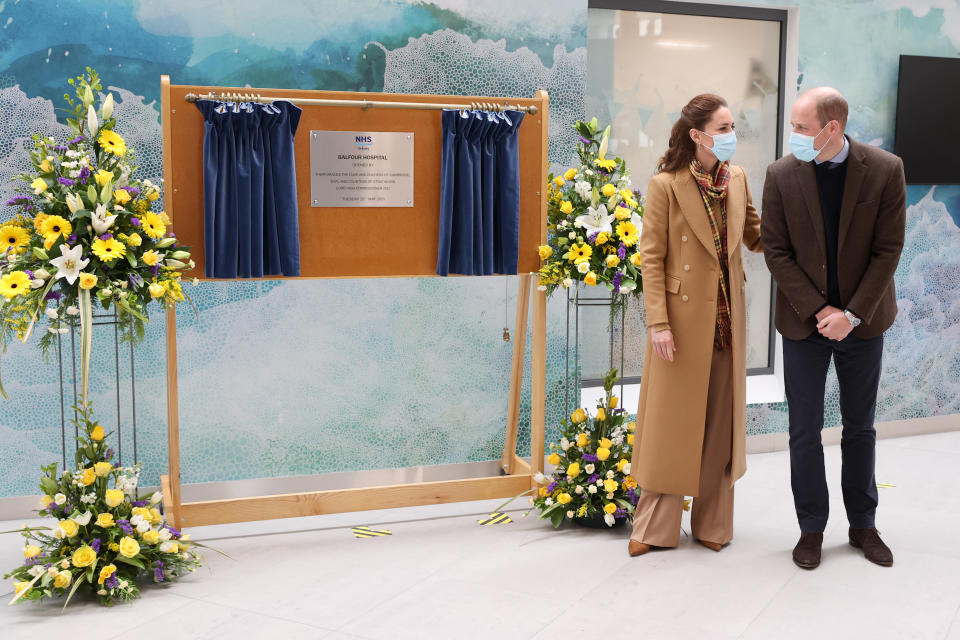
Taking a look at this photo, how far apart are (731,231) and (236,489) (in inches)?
90.7

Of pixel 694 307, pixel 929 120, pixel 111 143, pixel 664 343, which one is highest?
pixel 929 120

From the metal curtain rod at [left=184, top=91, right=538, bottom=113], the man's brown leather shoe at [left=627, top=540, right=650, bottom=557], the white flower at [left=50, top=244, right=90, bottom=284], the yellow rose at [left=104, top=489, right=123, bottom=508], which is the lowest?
the man's brown leather shoe at [left=627, top=540, right=650, bottom=557]

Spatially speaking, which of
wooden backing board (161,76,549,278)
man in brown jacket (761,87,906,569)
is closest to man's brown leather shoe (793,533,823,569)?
man in brown jacket (761,87,906,569)

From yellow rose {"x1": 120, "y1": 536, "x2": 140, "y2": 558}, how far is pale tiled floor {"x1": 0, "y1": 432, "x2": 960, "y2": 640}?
6.4 inches

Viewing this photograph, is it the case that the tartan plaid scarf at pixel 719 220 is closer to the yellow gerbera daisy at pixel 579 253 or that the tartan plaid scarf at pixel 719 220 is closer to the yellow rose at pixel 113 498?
the yellow gerbera daisy at pixel 579 253

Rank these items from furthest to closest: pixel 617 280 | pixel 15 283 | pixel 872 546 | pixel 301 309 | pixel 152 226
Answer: pixel 301 309
pixel 617 280
pixel 872 546
pixel 152 226
pixel 15 283

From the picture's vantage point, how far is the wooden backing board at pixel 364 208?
3.35m

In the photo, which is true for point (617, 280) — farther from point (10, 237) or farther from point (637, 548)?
point (10, 237)

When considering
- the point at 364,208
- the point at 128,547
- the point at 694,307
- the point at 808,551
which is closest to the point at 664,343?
the point at 694,307

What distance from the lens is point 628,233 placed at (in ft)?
11.8

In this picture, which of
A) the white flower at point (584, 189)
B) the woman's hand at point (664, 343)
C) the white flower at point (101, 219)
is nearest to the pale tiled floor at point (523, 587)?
the woman's hand at point (664, 343)

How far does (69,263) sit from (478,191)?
4.92 feet

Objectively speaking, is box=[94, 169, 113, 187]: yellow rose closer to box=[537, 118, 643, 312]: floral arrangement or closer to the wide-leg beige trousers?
box=[537, 118, 643, 312]: floral arrangement

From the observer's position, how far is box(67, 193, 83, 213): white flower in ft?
9.39
